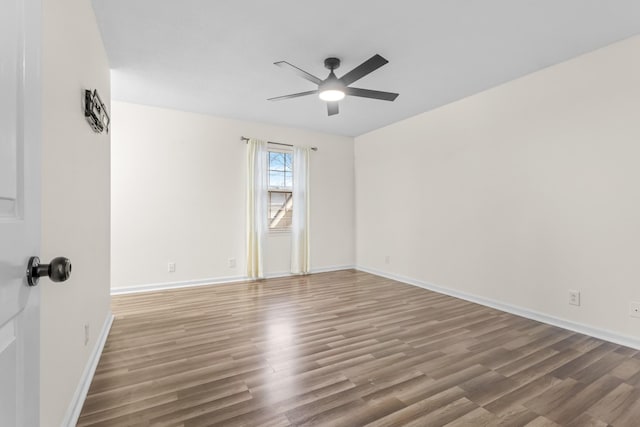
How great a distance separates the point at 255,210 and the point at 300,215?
32.1 inches

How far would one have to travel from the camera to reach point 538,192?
3.09m

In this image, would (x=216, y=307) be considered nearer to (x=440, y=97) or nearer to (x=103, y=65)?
(x=103, y=65)

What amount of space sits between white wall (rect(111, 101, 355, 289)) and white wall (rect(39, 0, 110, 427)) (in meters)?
1.81

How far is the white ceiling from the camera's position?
2.19 m

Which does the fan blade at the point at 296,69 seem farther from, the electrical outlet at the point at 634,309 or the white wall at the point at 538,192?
the electrical outlet at the point at 634,309

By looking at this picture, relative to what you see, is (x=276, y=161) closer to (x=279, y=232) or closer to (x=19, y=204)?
(x=279, y=232)

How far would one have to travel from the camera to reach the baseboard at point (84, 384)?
1.51 meters

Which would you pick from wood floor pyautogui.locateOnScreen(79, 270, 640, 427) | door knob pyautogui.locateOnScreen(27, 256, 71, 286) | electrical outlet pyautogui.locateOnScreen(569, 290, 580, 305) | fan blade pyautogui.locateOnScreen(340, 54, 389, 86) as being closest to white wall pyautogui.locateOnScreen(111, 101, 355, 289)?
wood floor pyautogui.locateOnScreen(79, 270, 640, 427)

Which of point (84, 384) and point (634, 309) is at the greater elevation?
point (634, 309)

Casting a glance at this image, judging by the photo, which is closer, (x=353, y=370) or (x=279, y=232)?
(x=353, y=370)

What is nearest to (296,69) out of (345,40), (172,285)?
(345,40)

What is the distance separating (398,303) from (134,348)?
2.68m

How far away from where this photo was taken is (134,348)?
7.93ft

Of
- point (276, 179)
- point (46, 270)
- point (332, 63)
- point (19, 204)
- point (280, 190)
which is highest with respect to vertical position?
point (332, 63)
